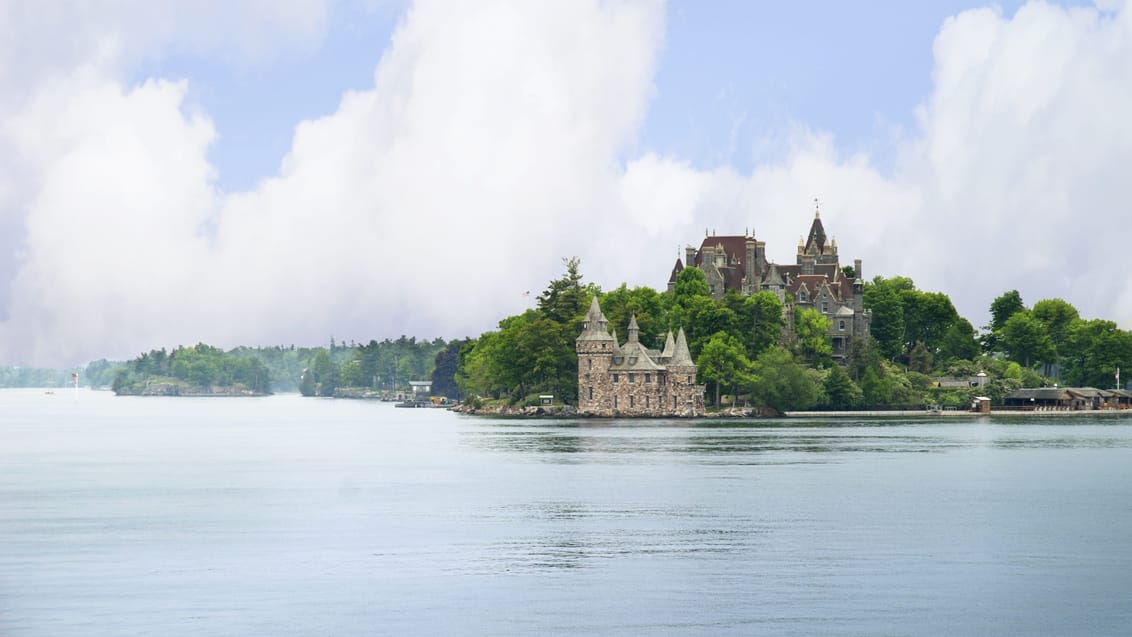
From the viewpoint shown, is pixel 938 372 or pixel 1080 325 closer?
pixel 938 372

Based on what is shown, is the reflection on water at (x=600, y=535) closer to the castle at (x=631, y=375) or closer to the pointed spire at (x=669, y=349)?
the castle at (x=631, y=375)

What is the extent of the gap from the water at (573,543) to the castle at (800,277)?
259 feet

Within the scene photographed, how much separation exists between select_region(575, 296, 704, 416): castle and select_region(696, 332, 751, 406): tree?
66.9 inches

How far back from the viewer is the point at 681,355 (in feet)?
481

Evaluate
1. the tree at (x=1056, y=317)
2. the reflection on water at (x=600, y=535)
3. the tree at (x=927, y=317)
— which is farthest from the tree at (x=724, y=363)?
the reflection on water at (x=600, y=535)

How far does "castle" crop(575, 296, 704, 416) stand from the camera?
147000 millimetres

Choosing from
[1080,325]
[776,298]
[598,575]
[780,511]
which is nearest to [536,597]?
[598,575]

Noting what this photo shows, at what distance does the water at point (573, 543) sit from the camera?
36688 millimetres

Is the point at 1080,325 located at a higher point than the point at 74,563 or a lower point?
higher

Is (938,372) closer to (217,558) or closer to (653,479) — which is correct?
(653,479)

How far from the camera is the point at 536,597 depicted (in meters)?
39.1

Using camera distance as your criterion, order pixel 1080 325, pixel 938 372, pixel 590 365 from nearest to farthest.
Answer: pixel 590 365
pixel 938 372
pixel 1080 325

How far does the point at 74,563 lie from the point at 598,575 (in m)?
15.4

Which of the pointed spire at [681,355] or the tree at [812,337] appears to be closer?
the pointed spire at [681,355]
